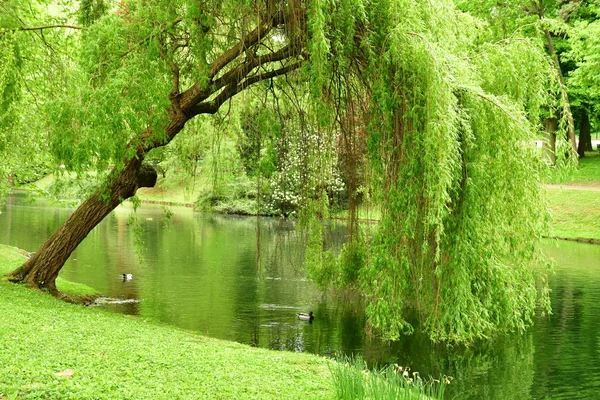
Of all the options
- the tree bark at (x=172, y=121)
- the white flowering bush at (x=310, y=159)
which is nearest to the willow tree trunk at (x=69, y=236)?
the tree bark at (x=172, y=121)

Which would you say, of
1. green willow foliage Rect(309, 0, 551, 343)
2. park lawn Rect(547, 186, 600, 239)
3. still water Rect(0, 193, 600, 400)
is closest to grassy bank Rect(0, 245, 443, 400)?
green willow foliage Rect(309, 0, 551, 343)

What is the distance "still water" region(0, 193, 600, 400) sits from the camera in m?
10.4

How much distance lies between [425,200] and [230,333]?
4.96m

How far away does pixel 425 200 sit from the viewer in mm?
9320

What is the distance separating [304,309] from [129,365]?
8.03m

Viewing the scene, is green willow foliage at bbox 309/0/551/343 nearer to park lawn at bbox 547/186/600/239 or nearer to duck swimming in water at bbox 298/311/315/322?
duck swimming in water at bbox 298/311/315/322

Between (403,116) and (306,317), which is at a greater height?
(403,116)

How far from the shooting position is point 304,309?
48.8 feet

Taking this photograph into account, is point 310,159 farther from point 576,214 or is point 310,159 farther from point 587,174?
point 587,174

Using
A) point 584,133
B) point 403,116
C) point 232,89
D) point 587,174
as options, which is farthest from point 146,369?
point 584,133

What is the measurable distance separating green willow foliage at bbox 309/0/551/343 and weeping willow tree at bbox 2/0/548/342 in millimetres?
20

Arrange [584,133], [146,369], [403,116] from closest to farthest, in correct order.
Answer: [146,369], [403,116], [584,133]

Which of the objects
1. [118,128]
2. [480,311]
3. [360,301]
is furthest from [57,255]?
[480,311]

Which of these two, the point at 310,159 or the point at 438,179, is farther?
the point at 310,159
